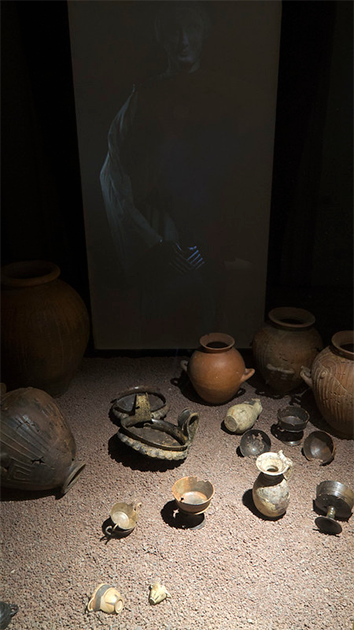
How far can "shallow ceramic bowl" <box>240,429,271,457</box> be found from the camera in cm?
352

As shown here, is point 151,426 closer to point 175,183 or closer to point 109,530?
point 109,530

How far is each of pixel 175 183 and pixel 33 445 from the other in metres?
2.24

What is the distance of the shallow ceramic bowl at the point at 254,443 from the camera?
3521 millimetres

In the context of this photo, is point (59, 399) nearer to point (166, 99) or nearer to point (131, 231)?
point (131, 231)

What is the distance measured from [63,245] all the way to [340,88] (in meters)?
2.65

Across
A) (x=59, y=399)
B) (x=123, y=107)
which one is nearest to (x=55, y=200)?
(x=123, y=107)

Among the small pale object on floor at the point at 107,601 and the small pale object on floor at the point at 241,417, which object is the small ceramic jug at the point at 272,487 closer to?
the small pale object on floor at the point at 241,417

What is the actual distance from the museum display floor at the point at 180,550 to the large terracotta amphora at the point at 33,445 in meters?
0.16

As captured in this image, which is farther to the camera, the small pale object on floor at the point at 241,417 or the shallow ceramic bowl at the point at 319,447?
the small pale object on floor at the point at 241,417

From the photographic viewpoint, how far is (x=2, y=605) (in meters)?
2.56

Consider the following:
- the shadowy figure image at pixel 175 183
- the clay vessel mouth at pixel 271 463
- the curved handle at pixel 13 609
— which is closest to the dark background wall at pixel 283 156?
the shadowy figure image at pixel 175 183

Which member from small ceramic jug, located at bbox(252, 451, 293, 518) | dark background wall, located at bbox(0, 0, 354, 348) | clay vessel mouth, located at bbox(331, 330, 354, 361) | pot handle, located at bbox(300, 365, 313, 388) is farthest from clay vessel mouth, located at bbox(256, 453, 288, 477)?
dark background wall, located at bbox(0, 0, 354, 348)

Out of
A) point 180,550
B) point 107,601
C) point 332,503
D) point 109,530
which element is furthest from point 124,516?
point 332,503

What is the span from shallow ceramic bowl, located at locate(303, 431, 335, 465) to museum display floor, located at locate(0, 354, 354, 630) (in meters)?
0.06
